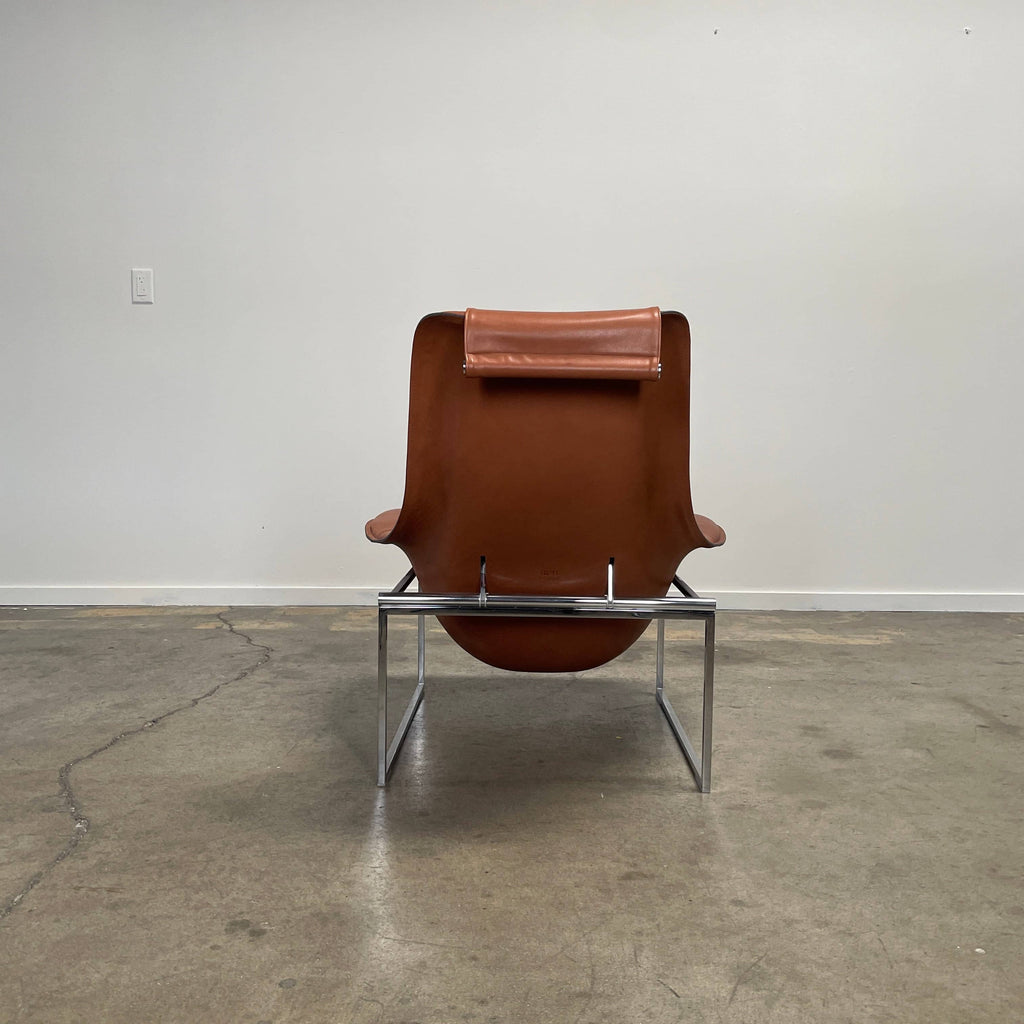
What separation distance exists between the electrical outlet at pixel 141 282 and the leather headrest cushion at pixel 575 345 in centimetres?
225

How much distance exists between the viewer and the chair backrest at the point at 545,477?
1683 mm

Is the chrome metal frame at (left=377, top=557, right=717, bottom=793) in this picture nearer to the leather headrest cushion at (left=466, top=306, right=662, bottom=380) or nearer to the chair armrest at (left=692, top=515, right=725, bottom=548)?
the chair armrest at (left=692, top=515, right=725, bottom=548)

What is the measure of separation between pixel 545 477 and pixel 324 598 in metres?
2.02

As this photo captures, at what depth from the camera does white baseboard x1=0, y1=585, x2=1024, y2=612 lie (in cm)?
354

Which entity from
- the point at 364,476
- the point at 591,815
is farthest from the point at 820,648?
the point at 364,476

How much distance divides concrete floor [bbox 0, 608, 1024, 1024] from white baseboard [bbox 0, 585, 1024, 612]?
0.76 meters

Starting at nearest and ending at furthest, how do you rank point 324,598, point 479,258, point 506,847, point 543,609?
1. point 506,847
2. point 543,609
3. point 479,258
4. point 324,598

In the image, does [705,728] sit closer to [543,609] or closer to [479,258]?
[543,609]

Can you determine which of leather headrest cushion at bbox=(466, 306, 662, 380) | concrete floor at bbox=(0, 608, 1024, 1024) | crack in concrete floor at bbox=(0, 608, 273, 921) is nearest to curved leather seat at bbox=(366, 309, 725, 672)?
leather headrest cushion at bbox=(466, 306, 662, 380)

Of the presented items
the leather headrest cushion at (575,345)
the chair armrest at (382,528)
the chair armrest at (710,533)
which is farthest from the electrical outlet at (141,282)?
the chair armrest at (710,533)

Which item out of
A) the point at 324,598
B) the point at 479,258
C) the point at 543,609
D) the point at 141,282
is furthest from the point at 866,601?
the point at 141,282

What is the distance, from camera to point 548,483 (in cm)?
172

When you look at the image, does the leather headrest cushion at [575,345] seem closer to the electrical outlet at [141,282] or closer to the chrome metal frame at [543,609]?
the chrome metal frame at [543,609]

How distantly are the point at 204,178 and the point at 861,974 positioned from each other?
3.20 meters
